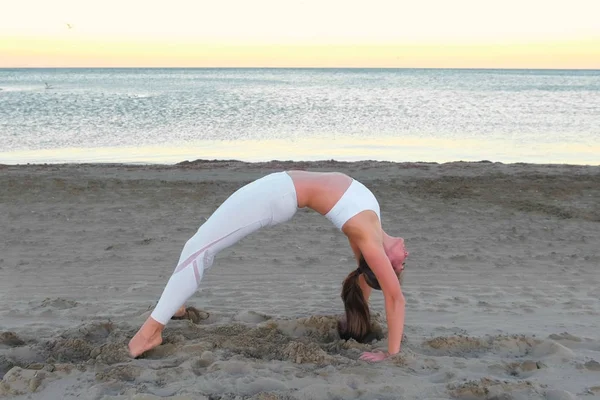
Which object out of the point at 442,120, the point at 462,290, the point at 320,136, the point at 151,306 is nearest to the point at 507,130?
the point at 442,120

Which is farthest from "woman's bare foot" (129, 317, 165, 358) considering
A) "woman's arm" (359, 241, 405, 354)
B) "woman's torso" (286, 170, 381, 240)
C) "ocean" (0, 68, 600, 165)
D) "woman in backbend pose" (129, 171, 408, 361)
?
"ocean" (0, 68, 600, 165)

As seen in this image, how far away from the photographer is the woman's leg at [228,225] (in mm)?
3869

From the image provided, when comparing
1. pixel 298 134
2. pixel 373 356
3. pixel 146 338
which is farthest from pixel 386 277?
pixel 298 134

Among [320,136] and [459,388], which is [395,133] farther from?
[459,388]

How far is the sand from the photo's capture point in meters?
3.64

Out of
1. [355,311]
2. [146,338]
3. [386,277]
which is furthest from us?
[355,311]

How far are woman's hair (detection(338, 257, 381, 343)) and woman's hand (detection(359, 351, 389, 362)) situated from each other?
417mm

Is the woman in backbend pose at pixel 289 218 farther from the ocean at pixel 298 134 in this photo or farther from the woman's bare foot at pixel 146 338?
the ocean at pixel 298 134

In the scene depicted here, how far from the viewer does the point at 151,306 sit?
206 inches

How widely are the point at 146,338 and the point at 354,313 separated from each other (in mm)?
1413

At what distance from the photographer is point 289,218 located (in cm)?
391

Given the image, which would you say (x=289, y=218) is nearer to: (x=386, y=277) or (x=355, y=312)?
(x=386, y=277)

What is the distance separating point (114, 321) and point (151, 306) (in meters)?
0.46

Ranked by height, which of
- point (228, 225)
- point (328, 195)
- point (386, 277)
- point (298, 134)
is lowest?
point (298, 134)
